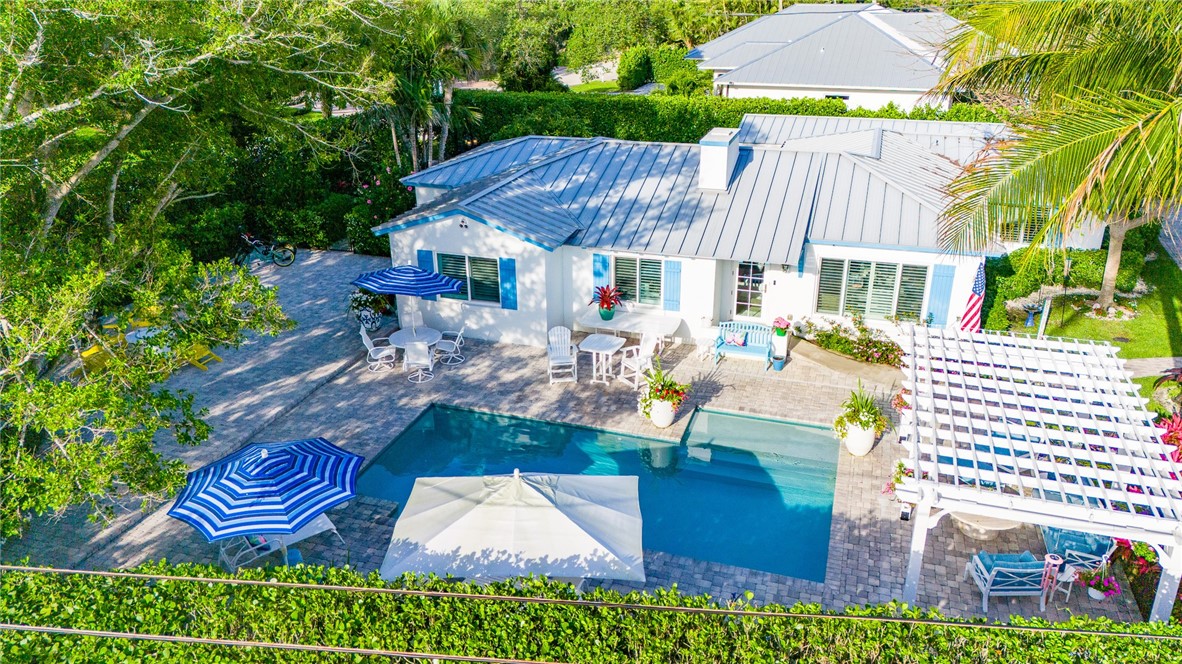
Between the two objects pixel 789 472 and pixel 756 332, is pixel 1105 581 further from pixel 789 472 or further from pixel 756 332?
pixel 756 332

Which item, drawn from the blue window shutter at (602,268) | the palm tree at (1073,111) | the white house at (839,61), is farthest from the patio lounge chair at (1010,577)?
the white house at (839,61)

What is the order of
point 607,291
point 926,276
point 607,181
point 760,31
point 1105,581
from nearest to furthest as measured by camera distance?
1. point 1105,581
2. point 926,276
3. point 607,291
4. point 607,181
5. point 760,31

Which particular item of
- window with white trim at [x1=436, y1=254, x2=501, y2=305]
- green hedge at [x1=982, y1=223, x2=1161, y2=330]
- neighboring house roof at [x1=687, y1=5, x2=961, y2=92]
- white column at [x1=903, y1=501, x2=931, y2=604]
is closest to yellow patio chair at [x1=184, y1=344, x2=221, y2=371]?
window with white trim at [x1=436, y1=254, x2=501, y2=305]

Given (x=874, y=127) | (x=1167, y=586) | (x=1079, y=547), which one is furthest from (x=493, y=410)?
(x=874, y=127)

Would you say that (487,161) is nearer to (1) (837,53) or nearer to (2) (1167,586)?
(2) (1167,586)

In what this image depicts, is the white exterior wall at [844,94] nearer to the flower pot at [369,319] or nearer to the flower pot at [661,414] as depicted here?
the flower pot at [369,319]

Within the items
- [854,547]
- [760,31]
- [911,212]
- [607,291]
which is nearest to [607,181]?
[607,291]

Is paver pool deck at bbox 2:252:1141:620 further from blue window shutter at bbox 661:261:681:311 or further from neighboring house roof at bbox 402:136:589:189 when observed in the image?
neighboring house roof at bbox 402:136:589:189
